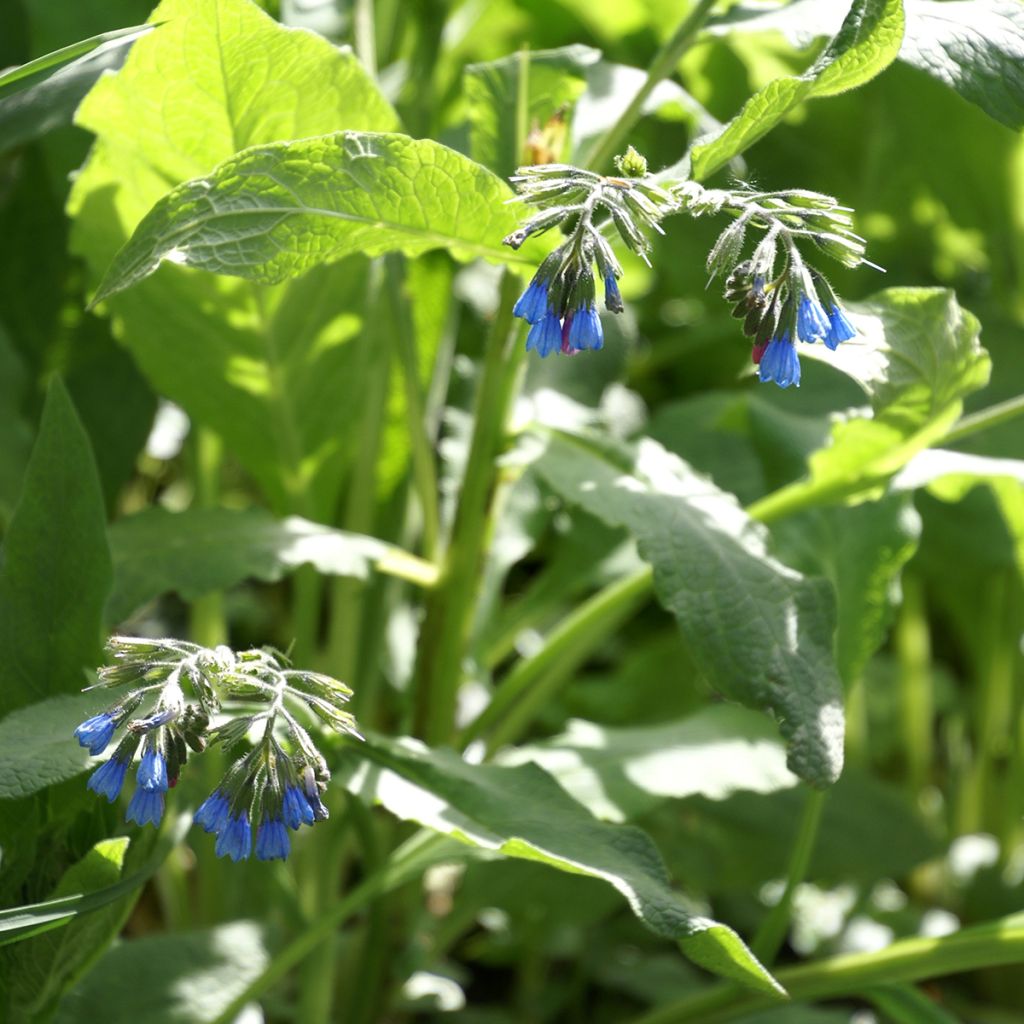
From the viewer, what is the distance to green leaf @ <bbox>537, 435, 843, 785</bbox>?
0.63 m

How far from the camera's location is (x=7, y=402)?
0.94 m

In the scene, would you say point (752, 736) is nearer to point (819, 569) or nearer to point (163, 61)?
point (819, 569)

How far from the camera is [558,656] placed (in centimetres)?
89

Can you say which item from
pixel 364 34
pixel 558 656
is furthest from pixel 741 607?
pixel 364 34

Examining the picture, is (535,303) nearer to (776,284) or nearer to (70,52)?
(776,284)

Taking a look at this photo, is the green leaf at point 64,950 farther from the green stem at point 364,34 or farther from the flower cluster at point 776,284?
the green stem at point 364,34

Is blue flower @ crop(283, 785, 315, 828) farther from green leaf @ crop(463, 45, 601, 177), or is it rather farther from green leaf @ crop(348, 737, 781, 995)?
green leaf @ crop(463, 45, 601, 177)

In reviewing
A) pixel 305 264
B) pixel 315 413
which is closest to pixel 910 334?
pixel 305 264

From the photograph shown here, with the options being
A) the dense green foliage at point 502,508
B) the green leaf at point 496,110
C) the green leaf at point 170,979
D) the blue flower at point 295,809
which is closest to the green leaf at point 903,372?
the dense green foliage at point 502,508

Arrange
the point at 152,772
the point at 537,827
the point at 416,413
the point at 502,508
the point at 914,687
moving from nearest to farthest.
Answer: the point at 152,772 → the point at 537,827 → the point at 416,413 → the point at 502,508 → the point at 914,687

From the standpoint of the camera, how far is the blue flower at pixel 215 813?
526 mm

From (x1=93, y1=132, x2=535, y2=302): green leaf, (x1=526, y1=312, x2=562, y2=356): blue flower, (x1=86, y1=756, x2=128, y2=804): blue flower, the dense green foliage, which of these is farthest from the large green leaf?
(x1=86, y1=756, x2=128, y2=804): blue flower

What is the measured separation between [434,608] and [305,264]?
11.1 inches

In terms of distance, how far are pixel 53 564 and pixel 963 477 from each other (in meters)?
0.51
